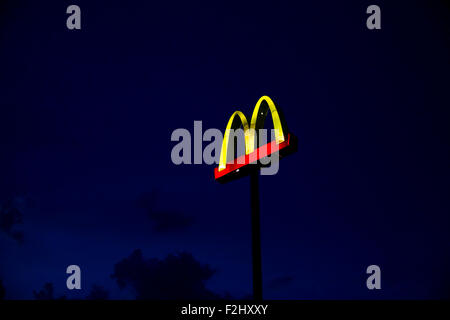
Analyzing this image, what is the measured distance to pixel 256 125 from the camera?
1216 cm

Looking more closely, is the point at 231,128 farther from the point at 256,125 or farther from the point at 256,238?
the point at 256,238

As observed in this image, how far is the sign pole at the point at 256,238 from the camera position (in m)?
10.8

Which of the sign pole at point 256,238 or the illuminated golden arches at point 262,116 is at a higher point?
the illuminated golden arches at point 262,116

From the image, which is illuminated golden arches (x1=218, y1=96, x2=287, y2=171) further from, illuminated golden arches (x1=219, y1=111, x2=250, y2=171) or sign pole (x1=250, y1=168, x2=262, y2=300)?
sign pole (x1=250, y1=168, x2=262, y2=300)

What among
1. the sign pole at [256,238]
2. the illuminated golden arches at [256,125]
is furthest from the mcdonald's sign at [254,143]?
the sign pole at [256,238]

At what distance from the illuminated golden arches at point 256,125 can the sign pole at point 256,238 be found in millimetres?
858

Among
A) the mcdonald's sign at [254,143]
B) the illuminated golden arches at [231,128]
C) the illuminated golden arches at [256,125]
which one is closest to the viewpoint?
the mcdonald's sign at [254,143]

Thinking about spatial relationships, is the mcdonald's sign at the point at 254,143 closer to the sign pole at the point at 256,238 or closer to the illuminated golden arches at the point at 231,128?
the illuminated golden arches at the point at 231,128

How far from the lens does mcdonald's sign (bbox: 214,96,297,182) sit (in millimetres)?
10750

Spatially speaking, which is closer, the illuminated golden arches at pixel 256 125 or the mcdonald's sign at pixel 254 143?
the mcdonald's sign at pixel 254 143
